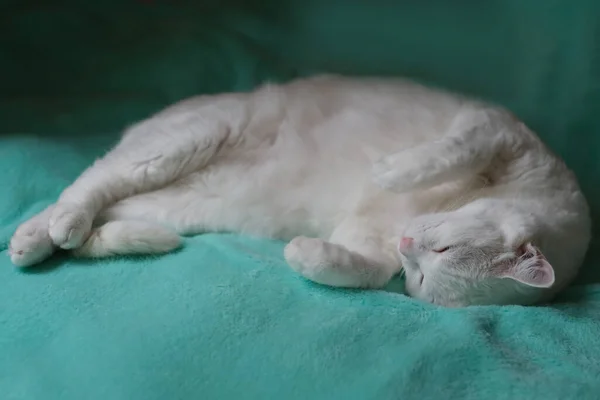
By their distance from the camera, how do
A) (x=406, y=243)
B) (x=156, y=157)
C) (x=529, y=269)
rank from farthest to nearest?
(x=156, y=157) < (x=406, y=243) < (x=529, y=269)

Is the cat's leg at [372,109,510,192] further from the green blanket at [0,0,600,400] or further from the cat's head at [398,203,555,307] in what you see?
the green blanket at [0,0,600,400]

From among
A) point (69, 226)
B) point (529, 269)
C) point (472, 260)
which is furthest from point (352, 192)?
point (69, 226)

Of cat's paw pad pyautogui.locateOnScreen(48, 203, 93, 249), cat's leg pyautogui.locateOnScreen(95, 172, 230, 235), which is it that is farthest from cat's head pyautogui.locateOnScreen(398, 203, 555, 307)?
cat's paw pad pyautogui.locateOnScreen(48, 203, 93, 249)

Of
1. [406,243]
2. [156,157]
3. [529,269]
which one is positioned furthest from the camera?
[156,157]

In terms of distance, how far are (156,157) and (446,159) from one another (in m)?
0.71

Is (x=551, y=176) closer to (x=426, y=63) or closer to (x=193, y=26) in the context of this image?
(x=426, y=63)

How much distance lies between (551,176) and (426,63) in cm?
72

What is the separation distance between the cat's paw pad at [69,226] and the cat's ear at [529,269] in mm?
913

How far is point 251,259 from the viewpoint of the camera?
1.51 meters

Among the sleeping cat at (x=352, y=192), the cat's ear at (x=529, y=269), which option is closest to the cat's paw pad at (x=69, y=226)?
the sleeping cat at (x=352, y=192)

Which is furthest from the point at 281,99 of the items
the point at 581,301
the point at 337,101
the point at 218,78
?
the point at 581,301

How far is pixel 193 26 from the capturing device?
246 centimetres

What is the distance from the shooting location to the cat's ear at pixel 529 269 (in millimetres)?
1311

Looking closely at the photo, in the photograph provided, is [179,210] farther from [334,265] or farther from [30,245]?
[334,265]
